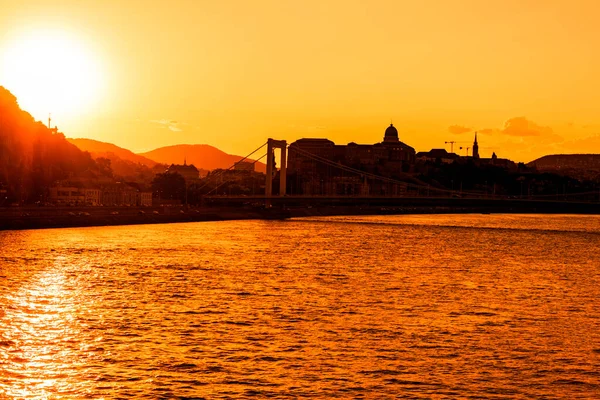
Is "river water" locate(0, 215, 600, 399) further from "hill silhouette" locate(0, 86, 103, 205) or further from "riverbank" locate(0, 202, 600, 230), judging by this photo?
"hill silhouette" locate(0, 86, 103, 205)

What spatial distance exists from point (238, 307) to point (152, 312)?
2800 mm

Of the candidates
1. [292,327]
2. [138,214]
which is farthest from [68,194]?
[292,327]

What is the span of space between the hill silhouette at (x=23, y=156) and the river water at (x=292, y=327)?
1878 inches

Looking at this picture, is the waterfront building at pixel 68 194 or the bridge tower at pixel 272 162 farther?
the waterfront building at pixel 68 194

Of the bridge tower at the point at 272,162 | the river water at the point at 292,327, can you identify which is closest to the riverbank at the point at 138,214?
the bridge tower at the point at 272,162

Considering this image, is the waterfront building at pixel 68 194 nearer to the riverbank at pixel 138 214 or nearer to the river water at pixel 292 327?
the riverbank at pixel 138 214

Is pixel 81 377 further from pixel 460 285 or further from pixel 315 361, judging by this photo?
pixel 460 285

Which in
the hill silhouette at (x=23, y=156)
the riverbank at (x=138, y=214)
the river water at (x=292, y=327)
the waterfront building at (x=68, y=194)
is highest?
the hill silhouette at (x=23, y=156)

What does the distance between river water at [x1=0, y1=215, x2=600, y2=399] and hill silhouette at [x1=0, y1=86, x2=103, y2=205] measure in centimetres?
4771

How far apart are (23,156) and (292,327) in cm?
7933

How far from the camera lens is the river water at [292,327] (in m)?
18.3

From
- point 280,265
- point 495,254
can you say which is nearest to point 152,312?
point 280,265

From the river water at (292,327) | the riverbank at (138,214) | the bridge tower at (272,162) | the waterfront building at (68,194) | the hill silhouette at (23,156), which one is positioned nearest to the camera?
the river water at (292,327)

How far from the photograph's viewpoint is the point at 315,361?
66.9 feet
